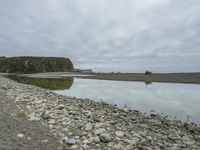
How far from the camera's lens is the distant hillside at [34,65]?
153m

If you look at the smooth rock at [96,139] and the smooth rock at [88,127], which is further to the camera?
the smooth rock at [88,127]

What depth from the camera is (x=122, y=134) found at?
937cm

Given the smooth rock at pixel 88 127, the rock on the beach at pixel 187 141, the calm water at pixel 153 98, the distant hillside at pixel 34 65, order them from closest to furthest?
the rock on the beach at pixel 187 141, the smooth rock at pixel 88 127, the calm water at pixel 153 98, the distant hillside at pixel 34 65

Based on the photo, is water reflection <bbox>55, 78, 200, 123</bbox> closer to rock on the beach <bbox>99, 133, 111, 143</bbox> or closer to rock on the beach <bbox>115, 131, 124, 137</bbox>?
rock on the beach <bbox>115, 131, 124, 137</bbox>

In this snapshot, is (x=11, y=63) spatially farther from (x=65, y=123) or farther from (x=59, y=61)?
(x=65, y=123)

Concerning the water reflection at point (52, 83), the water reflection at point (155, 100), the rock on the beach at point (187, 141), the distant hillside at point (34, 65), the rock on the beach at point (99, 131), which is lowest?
the water reflection at point (155, 100)

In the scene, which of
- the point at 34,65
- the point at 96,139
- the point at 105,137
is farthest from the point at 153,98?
the point at 34,65

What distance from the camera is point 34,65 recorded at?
15388cm

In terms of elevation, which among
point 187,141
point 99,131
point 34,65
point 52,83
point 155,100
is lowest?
point 155,100

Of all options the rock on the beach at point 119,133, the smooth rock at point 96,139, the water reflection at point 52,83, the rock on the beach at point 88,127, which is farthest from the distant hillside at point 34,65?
the smooth rock at point 96,139

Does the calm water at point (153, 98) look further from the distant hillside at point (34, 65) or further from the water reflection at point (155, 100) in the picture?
the distant hillside at point (34, 65)

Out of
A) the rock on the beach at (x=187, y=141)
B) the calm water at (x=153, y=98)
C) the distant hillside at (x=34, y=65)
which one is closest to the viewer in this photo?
the rock on the beach at (x=187, y=141)

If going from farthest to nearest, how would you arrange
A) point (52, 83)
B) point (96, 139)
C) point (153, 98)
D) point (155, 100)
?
point (52, 83), point (153, 98), point (155, 100), point (96, 139)

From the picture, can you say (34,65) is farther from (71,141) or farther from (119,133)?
(71,141)
